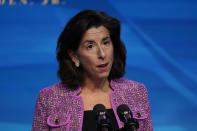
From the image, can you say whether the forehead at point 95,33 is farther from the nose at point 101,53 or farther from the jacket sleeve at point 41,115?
the jacket sleeve at point 41,115

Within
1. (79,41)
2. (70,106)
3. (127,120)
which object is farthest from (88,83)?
(127,120)

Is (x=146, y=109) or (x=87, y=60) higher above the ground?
(x=87, y=60)

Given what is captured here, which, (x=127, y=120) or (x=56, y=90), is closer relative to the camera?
(x=127, y=120)

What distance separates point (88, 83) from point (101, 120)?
0.81 metres

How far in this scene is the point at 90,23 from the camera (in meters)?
2.17

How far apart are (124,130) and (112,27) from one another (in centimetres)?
84

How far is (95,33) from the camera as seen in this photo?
213 centimetres

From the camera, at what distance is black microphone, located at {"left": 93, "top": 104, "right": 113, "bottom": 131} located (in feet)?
4.79

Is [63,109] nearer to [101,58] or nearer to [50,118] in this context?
[50,118]

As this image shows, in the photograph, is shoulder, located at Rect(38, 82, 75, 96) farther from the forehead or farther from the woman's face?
the forehead

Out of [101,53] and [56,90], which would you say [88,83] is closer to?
[56,90]

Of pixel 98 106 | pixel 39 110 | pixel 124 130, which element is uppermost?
pixel 39 110

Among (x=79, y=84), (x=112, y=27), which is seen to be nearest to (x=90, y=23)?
(x=112, y=27)

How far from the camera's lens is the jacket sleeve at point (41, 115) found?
221 centimetres
